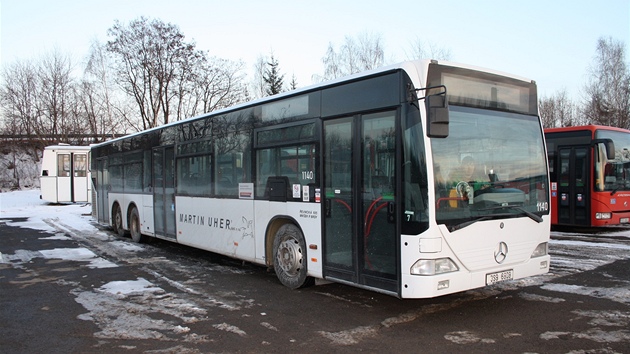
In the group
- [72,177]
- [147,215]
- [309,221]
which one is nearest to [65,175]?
[72,177]

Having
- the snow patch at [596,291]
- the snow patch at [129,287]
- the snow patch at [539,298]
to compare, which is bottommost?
the snow patch at [539,298]

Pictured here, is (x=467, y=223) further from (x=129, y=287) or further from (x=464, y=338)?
(x=129, y=287)

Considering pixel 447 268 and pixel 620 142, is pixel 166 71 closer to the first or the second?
pixel 620 142

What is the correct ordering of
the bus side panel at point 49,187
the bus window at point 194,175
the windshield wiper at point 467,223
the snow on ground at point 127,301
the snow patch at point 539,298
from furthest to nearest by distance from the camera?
the bus side panel at point 49,187
the bus window at point 194,175
the snow patch at point 539,298
the snow on ground at point 127,301
the windshield wiper at point 467,223

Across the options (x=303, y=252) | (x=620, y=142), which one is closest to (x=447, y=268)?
(x=303, y=252)

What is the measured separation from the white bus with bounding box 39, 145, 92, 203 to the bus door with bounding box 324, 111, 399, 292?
85.9ft

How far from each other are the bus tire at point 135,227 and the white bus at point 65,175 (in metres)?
17.0

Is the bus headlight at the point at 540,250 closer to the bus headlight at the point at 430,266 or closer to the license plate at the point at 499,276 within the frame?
the license plate at the point at 499,276

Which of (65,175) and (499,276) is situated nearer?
(499,276)

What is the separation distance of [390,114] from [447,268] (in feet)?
6.30

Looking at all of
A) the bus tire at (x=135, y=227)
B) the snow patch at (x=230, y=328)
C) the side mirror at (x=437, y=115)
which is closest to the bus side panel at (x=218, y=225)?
the snow patch at (x=230, y=328)

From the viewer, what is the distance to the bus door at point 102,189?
1636cm

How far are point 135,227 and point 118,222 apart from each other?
1.84m

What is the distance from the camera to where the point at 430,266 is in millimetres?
5492
